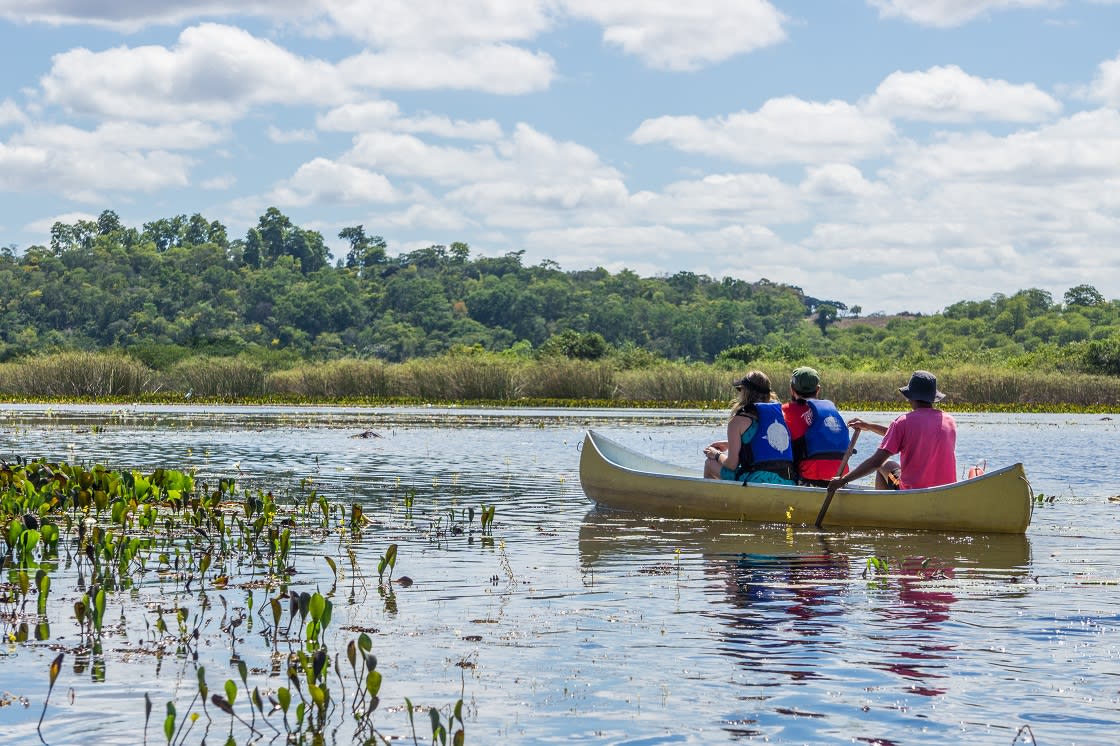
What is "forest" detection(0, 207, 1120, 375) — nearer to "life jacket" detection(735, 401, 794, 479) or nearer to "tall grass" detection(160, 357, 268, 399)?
"tall grass" detection(160, 357, 268, 399)

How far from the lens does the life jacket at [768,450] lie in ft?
42.1

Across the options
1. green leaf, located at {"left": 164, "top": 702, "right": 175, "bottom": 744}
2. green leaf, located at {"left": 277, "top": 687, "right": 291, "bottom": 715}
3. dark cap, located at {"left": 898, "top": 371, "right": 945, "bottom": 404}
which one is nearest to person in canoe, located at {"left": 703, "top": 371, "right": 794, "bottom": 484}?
dark cap, located at {"left": 898, "top": 371, "right": 945, "bottom": 404}

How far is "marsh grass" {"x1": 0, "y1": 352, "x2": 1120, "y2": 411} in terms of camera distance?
147 feet

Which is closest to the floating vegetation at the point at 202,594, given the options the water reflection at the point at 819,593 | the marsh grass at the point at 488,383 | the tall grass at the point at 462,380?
the water reflection at the point at 819,593

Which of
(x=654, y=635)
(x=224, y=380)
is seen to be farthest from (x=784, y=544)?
(x=224, y=380)

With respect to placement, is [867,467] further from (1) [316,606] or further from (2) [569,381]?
(2) [569,381]

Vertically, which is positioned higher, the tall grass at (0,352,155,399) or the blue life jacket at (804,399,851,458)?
the tall grass at (0,352,155,399)

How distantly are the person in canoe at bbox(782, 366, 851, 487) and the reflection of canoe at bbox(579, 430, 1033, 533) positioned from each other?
427 millimetres

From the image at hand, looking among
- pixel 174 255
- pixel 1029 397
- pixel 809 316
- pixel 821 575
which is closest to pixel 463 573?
pixel 821 575

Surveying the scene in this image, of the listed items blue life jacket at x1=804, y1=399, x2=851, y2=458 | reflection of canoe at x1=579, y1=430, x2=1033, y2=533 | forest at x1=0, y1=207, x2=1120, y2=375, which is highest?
forest at x1=0, y1=207, x2=1120, y2=375

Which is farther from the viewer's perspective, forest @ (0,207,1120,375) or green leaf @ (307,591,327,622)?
forest @ (0,207,1120,375)

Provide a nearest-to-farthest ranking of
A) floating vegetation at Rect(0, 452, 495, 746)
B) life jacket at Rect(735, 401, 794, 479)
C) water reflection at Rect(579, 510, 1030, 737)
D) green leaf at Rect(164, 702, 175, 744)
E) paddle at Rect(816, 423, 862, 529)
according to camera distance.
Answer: green leaf at Rect(164, 702, 175, 744) < floating vegetation at Rect(0, 452, 495, 746) < water reflection at Rect(579, 510, 1030, 737) < paddle at Rect(816, 423, 862, 529) < life jacket at Rect(735, 401, 794, 479)

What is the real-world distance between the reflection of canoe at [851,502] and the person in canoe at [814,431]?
16.8 inches

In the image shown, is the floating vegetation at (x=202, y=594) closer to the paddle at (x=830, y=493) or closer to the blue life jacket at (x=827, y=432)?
the paddle at (x=830, y=493)
